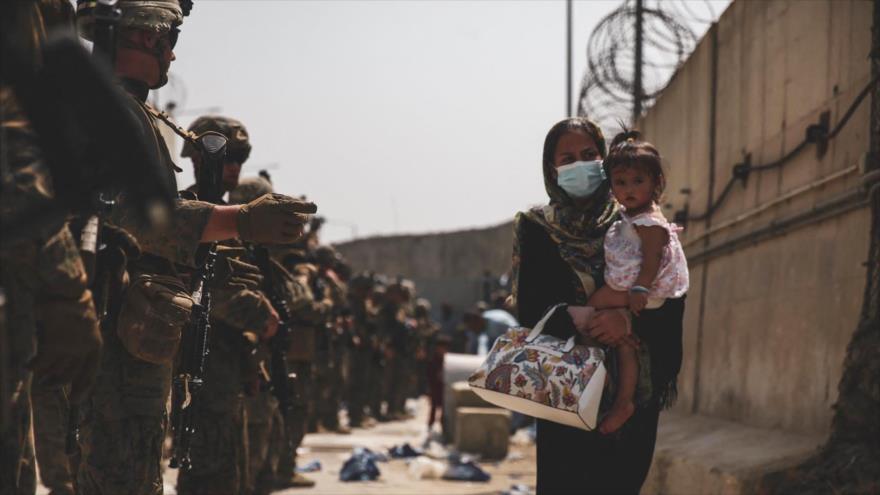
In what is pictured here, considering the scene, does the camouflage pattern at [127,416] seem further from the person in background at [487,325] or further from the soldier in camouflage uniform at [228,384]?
the person in background at [487,325]

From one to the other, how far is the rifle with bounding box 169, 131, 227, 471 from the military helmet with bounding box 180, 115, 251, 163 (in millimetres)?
1352

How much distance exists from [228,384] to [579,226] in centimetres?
227

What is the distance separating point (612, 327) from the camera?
3816 mm

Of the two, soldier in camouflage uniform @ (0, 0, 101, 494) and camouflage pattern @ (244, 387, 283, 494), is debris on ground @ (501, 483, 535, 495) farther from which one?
soldier in camouflage uniform @ (0, 0, 101, 494)

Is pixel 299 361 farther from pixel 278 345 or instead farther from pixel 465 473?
pixel 278 345

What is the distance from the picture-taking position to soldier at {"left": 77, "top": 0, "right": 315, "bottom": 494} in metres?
3.76

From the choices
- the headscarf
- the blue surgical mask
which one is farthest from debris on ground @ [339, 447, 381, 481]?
the blue surgical mask

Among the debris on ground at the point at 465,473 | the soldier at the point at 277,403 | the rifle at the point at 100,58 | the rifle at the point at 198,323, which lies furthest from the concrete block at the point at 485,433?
the rifle at the point at 100,58

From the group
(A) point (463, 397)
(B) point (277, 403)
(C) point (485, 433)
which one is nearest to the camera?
(B) point (277, 403)

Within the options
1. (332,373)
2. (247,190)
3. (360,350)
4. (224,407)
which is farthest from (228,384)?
(360,350)

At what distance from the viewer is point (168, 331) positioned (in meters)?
3.86

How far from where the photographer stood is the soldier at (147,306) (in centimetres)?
376

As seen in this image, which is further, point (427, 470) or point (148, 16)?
point (427, 470)

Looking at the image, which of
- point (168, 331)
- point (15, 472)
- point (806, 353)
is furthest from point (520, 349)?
point (806, 353)
